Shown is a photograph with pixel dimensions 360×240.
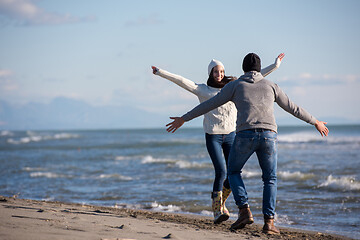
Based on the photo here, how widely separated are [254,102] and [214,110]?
967 millimetres

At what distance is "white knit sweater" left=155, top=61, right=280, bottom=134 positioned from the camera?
5734 mm

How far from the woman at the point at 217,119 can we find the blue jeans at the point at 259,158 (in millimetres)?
606

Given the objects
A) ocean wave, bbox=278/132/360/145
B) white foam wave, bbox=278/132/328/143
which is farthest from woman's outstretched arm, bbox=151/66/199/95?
white foam wave, bbox=278/132/328/143

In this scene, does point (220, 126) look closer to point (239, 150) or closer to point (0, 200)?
point (239, 150)

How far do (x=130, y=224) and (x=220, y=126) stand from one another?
1.63 m

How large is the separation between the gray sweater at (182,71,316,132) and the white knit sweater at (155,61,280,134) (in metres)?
0.69

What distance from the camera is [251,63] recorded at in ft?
16.6

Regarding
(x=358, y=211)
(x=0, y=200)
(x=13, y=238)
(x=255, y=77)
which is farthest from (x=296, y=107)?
(x=0, y=200)

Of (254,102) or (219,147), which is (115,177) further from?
(254,102)

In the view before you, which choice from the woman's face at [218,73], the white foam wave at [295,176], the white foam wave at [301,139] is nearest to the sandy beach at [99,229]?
the woman's face at [218,73]

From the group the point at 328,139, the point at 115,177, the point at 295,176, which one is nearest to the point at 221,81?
the point at 295,176

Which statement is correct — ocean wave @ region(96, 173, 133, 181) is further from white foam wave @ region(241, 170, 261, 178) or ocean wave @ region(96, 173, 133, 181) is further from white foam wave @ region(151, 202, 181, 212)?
white foam wave @ region(151, 202, 181, 212)

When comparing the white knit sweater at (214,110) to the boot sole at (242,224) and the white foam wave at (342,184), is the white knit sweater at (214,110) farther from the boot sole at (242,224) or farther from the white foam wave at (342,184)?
the white foam wave at (342,184)

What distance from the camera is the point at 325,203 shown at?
29.0 feet
